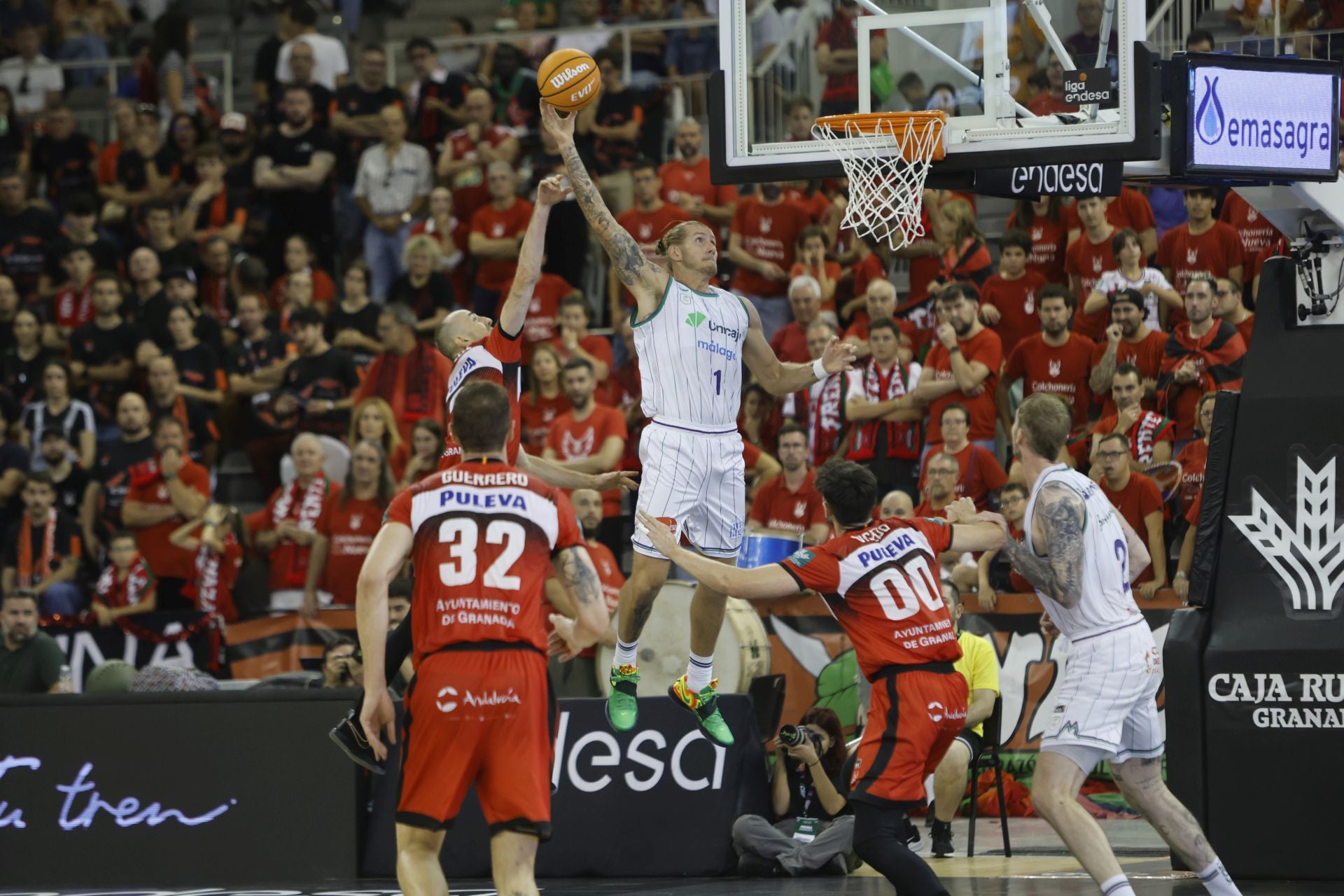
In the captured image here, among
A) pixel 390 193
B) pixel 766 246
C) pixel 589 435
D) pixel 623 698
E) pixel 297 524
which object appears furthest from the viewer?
pixel 390 193

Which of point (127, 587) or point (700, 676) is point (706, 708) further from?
point (127, 587)

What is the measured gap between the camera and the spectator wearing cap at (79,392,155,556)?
17.6 m

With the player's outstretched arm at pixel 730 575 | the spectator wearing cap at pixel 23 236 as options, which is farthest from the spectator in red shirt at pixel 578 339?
the player's outstretched arm at pixel 730 575

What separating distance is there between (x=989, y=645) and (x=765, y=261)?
19.8 ft

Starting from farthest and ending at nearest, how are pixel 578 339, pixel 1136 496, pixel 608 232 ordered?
pixel 578 339 < pixel 1136 496 < pixel 608 232

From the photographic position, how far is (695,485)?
1019 cm

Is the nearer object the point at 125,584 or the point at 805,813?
the point at 805,813

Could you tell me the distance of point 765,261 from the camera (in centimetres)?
1742

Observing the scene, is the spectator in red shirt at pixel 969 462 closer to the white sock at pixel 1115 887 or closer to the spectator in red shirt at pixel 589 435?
the spectator in red shirt at pixel 589 435

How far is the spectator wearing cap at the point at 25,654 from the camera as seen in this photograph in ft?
46.4

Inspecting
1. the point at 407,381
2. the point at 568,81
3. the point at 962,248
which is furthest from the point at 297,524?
the point at 568,81

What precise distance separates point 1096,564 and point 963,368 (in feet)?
19.7

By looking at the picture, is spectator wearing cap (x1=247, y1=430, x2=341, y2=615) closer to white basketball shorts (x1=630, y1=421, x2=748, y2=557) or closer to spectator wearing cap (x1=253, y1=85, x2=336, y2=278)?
spectator wearing cap (x1=253, y1=85, x2=336, y2=278)

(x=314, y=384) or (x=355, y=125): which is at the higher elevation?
(x=355, y=125)
